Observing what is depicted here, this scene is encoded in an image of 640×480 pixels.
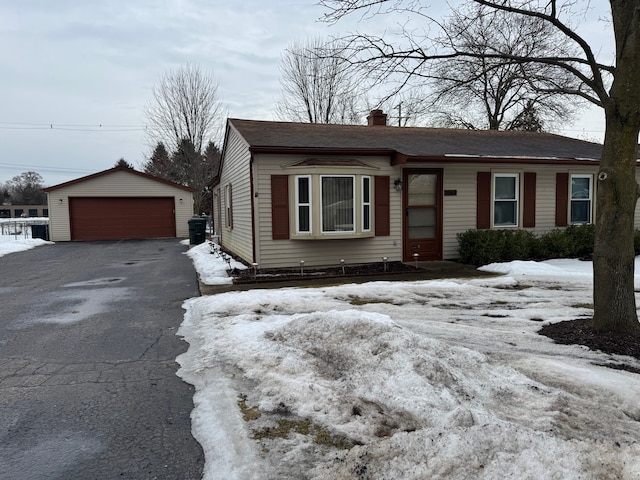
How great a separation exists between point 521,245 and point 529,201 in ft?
5.31

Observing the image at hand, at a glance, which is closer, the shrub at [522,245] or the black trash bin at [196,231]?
the shrub at [522,245]

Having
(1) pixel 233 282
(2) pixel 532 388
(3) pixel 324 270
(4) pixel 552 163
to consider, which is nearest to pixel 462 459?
(2) pixel 532 388

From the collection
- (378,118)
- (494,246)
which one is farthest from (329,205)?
(378,118)

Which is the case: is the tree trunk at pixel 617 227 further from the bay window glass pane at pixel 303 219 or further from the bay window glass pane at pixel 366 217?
the bay window glass pane at pixel 303 219

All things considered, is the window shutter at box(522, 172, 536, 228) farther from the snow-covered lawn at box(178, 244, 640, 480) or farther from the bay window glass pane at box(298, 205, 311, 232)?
the snow-covered lawn at box(178, 244, 640, 480)

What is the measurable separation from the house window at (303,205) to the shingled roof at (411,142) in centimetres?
72

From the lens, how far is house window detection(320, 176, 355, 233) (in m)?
9.99

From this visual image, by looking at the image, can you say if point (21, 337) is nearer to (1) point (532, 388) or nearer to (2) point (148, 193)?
(1) point (532, 388)

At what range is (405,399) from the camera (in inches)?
129

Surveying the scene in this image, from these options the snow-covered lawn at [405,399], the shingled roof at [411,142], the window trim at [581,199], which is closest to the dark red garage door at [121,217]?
the shingled roof at [411,142]

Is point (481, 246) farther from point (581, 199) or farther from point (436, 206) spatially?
point (581, 199)

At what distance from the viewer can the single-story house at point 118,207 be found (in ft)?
72.8

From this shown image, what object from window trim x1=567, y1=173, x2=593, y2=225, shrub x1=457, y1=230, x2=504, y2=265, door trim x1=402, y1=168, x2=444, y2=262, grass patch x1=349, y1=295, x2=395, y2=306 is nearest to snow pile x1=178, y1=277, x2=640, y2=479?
grass patch x1=349, y1=295, x2=395, y2=306

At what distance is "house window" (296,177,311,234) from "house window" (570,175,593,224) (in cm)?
742
